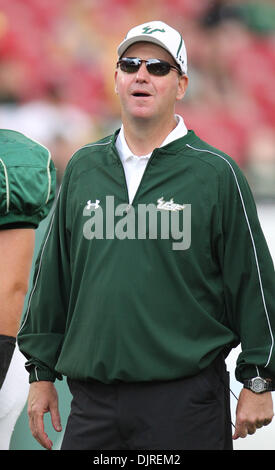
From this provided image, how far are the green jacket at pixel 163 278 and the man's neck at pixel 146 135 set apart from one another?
0.16 feet

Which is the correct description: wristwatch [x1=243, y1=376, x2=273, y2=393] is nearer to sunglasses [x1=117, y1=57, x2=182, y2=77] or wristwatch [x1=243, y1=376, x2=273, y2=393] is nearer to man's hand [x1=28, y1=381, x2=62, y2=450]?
man's hand [x1=28, y1=381, x2=62, y2=450]

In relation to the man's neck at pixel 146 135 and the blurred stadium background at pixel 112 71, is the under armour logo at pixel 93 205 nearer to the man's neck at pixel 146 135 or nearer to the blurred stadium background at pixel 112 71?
the man's neck at pixel 146 135

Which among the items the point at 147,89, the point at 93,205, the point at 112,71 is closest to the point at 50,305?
the point at 93,205

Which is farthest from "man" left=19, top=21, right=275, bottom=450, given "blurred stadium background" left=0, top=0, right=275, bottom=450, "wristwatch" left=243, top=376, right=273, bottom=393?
"blurred stadium background" left=0, top=0, right=275, bottom=450

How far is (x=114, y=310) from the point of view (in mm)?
2275

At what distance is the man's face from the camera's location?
238 cm

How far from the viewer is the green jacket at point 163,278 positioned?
2266 millimetres

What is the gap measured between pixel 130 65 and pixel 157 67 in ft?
0.25

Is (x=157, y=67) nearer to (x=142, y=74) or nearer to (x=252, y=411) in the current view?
(x=142, y=74)

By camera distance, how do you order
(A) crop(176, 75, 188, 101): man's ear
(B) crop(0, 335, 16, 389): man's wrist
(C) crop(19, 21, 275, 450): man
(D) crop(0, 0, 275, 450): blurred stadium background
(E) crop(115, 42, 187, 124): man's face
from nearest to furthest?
1. (C) crop(19, 21, 275, 450): man
2. (E) crop(115, 42, 187, 124): man's face
3. (A) crop(176, 75, 188, 101): man's ear
4. (B) crop(0, 335, 16, 389): man's wrist
5. (D) crop(0, 0, 275, 450): blurred stadium background

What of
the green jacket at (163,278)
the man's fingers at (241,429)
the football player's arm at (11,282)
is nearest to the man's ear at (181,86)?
the green jacket at (163,278)

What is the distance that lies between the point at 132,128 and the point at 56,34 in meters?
1.49

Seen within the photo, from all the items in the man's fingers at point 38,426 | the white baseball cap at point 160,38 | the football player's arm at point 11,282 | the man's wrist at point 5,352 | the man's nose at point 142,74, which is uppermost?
the white baseball cap at point 160,38

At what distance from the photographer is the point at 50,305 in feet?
8.16
